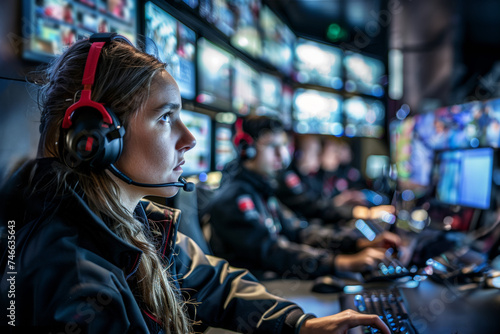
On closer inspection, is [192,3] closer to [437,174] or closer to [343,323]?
[343,323]

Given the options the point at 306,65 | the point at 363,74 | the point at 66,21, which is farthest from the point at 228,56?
the point at 363,74

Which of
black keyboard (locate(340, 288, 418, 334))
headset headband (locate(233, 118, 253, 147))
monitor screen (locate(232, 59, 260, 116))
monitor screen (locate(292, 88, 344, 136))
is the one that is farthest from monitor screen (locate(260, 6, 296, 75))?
black keyboard (locate(340, 288, 418, 334))

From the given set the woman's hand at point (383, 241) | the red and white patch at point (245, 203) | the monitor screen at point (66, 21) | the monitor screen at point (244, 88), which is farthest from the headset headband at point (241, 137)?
the monitor screen at point (66, 21)

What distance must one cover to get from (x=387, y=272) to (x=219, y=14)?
1.06 m

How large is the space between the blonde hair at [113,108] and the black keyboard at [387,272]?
0.63m

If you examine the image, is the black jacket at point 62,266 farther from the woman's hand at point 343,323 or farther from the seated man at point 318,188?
the seated man at point 318,188

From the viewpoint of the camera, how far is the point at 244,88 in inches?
78.3

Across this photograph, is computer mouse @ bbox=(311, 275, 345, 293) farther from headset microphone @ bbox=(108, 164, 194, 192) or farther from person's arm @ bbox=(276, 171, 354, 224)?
person's arm @ bbox=(276, 171, 354, 224)

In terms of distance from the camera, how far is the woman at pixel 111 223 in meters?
0.48

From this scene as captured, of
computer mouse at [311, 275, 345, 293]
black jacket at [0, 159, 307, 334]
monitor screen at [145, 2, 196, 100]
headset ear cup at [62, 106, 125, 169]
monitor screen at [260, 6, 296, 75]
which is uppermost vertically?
monitor screen at [260, 6, 296, 75]

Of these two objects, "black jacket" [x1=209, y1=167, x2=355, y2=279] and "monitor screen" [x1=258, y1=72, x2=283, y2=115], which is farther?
"monitor screen" [x1=258, y1=72, x2=283, y2=115]

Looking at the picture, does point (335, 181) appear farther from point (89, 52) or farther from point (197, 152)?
point (89, 52)

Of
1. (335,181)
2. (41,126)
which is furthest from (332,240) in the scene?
(335,181)

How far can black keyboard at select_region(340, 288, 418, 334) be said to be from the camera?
0.66m
